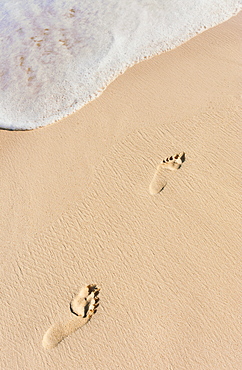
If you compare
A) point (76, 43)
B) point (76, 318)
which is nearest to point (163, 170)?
point (76, 318)

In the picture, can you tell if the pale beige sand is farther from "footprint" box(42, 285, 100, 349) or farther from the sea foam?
the sea foam

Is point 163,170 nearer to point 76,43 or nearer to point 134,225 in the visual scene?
point 134,225

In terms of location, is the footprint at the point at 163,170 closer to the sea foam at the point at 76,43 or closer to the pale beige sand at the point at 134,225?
the pale beige sand at the point at 134,225

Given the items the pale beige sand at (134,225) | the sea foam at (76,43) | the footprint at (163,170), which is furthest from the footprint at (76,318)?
the sea foam at (76,43)

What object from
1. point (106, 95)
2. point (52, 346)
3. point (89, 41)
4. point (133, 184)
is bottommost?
point (52, 346)

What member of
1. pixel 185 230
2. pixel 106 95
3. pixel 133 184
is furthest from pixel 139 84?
pixel 185 230

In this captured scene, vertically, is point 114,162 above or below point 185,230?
above

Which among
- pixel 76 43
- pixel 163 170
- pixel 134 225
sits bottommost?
pixel 134 225

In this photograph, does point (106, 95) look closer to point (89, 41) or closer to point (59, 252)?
point (89, 41)
